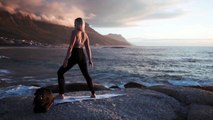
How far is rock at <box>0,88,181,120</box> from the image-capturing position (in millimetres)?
9500

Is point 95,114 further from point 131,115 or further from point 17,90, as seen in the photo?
point 17,90

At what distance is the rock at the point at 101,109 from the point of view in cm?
950

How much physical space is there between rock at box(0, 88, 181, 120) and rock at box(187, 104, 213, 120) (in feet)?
1.83

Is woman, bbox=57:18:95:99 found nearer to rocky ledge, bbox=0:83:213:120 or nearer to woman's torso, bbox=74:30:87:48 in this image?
woman's torso, bbox=74:30:87:48

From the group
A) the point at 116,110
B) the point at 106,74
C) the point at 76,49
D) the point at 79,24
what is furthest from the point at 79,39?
the point at 106,74

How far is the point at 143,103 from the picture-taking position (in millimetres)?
11695

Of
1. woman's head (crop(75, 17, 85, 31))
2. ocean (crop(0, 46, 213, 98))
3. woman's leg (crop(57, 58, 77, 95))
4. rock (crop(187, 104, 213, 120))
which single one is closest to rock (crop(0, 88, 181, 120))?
rock (crop(187, 104, 213, 120))

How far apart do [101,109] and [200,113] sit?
4024mm

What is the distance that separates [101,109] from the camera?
10.0 metres

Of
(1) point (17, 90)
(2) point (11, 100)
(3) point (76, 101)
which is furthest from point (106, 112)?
(1) point (17, 90)

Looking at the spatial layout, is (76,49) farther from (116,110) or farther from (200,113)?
(200,113)

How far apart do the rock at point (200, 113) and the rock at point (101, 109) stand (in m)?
0.56

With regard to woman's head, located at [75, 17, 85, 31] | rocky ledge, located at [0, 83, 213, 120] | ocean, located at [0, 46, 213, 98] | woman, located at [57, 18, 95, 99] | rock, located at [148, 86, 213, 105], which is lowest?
ocean, located at [0, 46, 213, 98]

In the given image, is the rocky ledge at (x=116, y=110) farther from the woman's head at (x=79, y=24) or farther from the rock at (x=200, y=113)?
the woman's head at (x=79, y=24)
